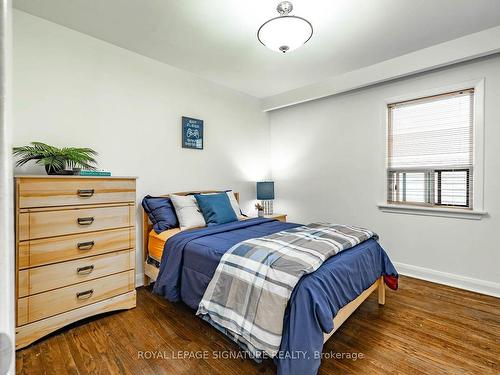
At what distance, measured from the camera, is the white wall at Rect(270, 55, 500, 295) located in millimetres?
2637

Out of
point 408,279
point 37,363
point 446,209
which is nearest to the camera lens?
point 37,363

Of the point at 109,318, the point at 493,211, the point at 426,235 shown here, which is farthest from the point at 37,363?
the point at 493,211

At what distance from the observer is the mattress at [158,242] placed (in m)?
2.53

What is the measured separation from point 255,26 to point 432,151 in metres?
2.42

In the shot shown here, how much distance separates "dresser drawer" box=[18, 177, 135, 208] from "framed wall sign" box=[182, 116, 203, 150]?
47.1 inches

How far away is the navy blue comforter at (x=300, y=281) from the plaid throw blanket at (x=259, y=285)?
6 cm

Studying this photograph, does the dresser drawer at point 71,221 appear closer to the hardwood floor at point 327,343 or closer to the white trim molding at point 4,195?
the hardwood floor at point 327,343

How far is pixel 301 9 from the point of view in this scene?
214 cm

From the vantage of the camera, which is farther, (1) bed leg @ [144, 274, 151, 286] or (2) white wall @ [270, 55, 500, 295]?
(1) bed leg @ [144, 274, 151, 286]

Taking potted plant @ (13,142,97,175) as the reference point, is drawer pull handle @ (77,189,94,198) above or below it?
below

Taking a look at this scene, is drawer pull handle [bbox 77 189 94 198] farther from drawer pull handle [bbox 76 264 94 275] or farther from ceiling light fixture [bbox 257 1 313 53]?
ceiling light fixture [bbox 257 1 313 53]

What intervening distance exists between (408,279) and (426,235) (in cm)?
56

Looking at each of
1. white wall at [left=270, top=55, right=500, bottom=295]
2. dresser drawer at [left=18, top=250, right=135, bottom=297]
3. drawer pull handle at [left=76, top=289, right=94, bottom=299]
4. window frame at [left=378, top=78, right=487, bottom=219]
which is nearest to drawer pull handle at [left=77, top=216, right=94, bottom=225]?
dresser drawer at [left=18, top=250, right=135, bottom=297]

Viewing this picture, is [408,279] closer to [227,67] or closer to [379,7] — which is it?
[379,7]
